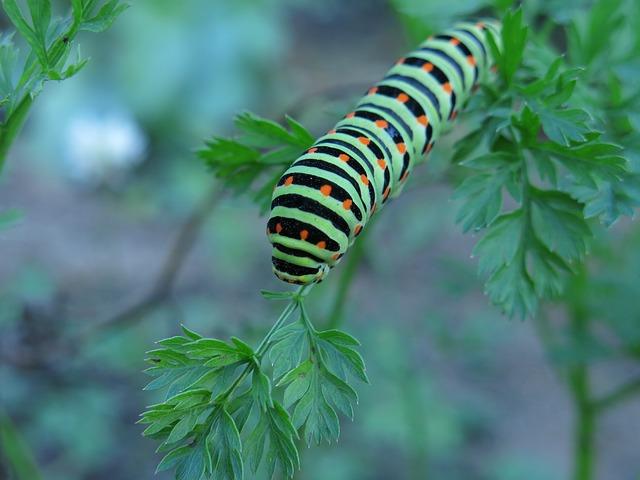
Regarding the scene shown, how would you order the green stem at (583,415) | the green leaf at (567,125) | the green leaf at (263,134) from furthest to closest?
the green stem at (583,415) → the green leaf at (263,134) → the green leaf at (567,125)

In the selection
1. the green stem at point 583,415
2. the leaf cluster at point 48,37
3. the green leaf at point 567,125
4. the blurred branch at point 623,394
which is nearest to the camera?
the leaf cluster at point 48,37

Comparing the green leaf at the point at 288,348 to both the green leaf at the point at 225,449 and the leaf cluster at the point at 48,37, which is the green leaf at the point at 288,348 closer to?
the green leaf at the point at 225,449

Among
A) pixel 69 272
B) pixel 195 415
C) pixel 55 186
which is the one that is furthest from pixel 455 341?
pixel 55 186

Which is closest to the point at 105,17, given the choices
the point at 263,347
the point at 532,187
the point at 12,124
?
the point at 12,124

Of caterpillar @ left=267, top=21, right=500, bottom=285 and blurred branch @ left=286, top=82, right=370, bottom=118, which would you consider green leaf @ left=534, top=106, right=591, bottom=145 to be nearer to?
caterpillar @ left=267, top=21, right=500, bottom=285

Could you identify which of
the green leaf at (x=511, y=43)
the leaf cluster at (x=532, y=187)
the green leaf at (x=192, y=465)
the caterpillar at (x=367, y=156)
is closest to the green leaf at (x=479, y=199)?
the leaf cluster at (x=532, y=187)

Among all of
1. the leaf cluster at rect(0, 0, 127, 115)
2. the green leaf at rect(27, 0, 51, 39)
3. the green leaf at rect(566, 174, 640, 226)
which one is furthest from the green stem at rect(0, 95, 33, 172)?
the green leaf at rect(566, 174, 640, 226)

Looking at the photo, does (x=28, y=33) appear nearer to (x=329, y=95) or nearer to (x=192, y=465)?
(x=192, y=465)
